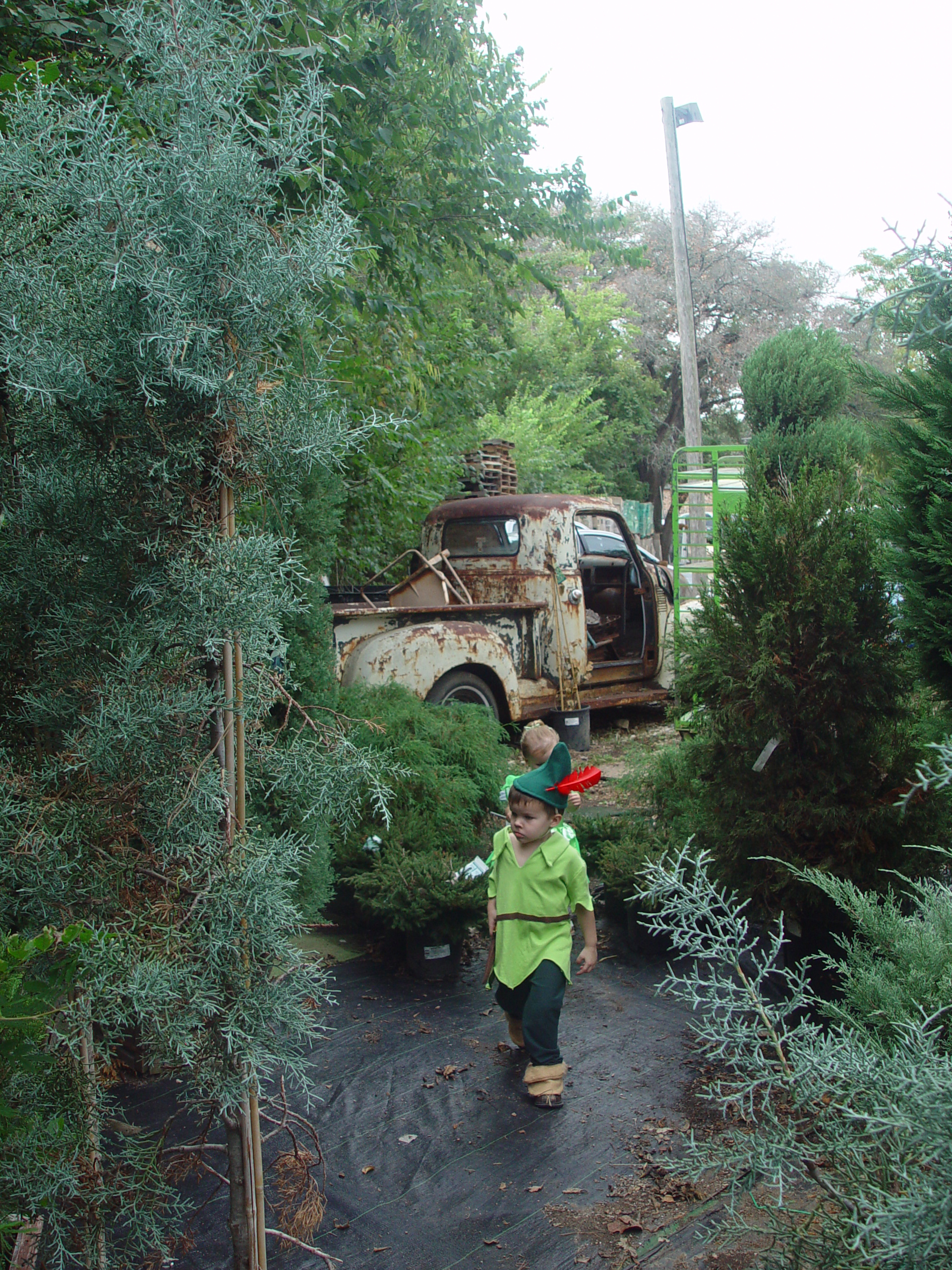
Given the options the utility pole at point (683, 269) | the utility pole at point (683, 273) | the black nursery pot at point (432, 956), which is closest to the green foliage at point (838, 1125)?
the black nursery pot at point (432, 956)

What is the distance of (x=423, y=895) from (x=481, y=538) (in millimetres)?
6031

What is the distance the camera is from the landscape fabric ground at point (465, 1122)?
2.51m

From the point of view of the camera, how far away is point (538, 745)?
3908 millimetres

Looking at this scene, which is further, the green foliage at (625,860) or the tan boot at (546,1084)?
the green foliage at (625,860)

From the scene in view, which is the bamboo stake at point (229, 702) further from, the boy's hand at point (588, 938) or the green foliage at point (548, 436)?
the green foliage at point (548, 436)

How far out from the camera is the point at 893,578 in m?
3.41

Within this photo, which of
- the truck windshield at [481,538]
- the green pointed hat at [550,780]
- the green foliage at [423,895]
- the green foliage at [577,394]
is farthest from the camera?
the green foliage at [577,394]

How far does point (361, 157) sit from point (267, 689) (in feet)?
13.5

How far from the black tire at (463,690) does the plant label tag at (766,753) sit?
3788mm

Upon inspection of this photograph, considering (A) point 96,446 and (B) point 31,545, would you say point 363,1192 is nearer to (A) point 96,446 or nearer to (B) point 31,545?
(B) point 31,545

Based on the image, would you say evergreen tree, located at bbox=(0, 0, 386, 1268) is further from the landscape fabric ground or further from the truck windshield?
the truck windshield

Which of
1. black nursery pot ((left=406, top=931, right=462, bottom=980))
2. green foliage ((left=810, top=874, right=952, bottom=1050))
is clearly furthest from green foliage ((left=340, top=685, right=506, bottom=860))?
green foliage ((left=810, top=874, right=952, bottom=1050))

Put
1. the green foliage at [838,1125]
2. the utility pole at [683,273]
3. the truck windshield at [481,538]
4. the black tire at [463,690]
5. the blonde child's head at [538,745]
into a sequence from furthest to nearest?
the utility pole at [683,273] → the truck windshield at [481,538] → the black tire at [463,690] → the blonde child's head at [538,745] → the green foliage at [838,1125]

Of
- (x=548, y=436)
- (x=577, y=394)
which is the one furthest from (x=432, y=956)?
(x=577, y=394)
